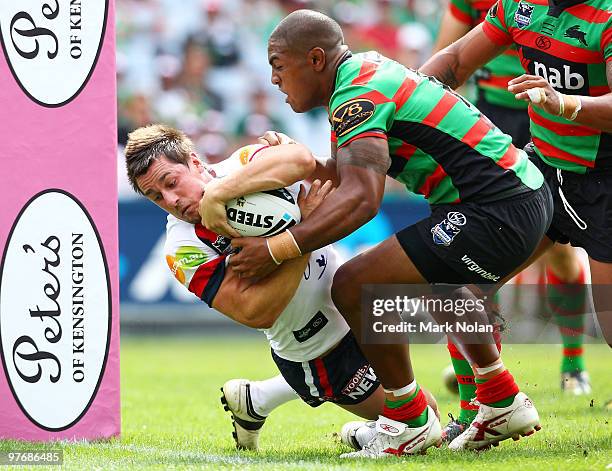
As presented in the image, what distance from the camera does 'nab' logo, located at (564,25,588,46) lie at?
16.1 ft

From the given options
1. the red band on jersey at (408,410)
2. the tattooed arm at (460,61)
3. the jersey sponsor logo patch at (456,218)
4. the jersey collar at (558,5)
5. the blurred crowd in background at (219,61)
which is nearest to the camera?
the jersey sponsor logo patch at (456,218)

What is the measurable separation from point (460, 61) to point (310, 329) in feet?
5.48

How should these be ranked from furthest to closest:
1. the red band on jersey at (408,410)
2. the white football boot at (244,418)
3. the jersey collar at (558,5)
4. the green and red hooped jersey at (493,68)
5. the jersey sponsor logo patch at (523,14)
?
the green and red hooped jersey at (493,68) → the white football boot at (244,418) → the jersey sponsor logo patch at (523,14) → the jersey collar at (558,5) → the red band on jersey at (408,410)

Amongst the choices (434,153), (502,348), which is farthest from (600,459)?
(434,153)

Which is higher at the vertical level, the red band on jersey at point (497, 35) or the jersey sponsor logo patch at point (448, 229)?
the red band on jersey at point (497, 35)

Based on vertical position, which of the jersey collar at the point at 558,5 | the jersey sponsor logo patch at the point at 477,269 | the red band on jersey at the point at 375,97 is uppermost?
the jersey collar at the point at 558,5

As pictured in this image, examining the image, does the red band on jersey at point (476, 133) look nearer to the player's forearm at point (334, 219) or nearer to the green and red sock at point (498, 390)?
the player's forearm at point (334, 219)

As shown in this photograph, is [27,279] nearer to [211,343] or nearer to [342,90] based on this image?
[342,90]

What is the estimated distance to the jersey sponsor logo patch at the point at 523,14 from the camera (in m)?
5.11

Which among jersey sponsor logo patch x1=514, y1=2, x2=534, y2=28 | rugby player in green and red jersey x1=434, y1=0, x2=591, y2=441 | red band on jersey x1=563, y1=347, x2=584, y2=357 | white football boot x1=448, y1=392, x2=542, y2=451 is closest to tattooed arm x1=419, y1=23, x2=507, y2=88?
jersey sponsor logo patch x1=514, y1=2, x2=534, y2=28

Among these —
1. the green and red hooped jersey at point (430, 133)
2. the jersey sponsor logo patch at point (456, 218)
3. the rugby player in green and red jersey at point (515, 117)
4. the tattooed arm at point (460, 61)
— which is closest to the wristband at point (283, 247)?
the green and red hooped jersey at point (430, 133)

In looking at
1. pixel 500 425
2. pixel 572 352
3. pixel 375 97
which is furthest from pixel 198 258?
pixel 572 352

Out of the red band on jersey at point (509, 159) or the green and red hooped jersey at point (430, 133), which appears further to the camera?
the red band on jersey at point (509, 159)

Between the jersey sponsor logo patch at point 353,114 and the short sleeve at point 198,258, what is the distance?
2.60 feet
